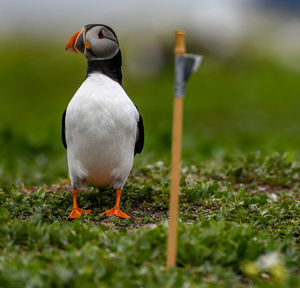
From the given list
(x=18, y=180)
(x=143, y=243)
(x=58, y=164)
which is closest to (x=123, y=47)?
(x=58, y=164)

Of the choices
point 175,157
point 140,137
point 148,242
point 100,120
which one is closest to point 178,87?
point 175,157

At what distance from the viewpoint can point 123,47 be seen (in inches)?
889

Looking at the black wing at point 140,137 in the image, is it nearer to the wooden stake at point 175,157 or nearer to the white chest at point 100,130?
the white chest at point 100,130

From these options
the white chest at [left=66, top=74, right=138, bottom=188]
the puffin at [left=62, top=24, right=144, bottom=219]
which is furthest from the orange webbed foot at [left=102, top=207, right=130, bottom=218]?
the white chest at [left=66, top=74, right=138, bottom=188]

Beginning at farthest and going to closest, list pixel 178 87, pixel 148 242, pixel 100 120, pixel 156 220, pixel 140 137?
pixel 140 137 → pixel 156 220 → pixel 100 120 → pixel 148 242 → pixel 178 87

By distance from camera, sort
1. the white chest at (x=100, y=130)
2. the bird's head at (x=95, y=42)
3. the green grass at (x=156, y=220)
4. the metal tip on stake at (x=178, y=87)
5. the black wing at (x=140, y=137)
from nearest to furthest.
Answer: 1. the metal tip on stake at (x=178, y=87)
2. the green grass at (x=156, y=220)
3. the white chest at (x=100, y=130)
4. the bird's head at (x=95, y=42)
5. the black wing at (x=140, y=137)

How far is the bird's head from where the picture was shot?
16.1 feet

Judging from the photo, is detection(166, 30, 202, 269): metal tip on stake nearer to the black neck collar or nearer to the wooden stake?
the wooden stake

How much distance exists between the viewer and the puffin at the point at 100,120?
4.81 meters

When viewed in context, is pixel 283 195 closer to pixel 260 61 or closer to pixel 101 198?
pixel 101 198

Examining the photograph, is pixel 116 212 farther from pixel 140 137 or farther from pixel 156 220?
pixel 140 137

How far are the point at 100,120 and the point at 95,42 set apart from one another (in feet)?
2.35

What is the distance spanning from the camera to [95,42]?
4.93 m

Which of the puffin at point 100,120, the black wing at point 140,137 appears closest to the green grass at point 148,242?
the puffin at point 100,120
